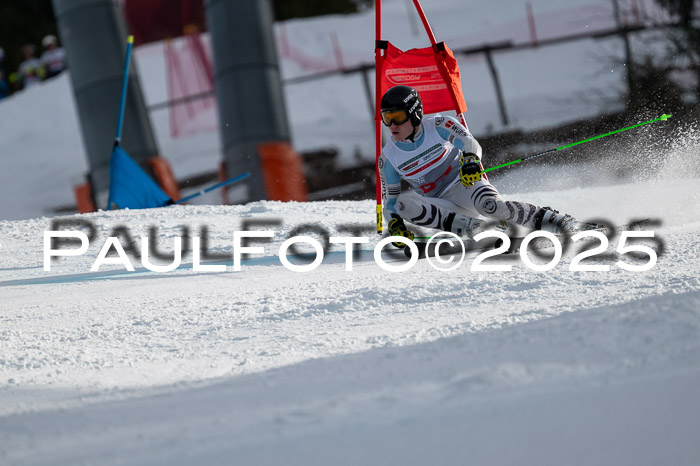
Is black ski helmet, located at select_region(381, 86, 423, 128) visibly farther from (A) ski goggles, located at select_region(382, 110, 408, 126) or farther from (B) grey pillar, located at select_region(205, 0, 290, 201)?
(B) grey pillar, located at select_region(205, 0, 290, 201)

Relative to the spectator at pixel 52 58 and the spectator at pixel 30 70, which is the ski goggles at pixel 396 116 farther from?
the spectator at pixel 30 70

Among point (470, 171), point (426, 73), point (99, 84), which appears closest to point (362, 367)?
point (470, 171)

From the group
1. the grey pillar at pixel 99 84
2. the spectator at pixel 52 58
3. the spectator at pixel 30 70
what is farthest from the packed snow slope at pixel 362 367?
the spectator at pixel 30 70

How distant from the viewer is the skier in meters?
4.96

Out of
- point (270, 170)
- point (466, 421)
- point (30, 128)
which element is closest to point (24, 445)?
point (466, 421)

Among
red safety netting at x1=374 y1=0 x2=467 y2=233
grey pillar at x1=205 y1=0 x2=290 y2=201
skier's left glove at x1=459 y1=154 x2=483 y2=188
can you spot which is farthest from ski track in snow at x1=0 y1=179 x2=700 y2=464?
grey pillar at x1=205 y1=0 x2=290 y2=201

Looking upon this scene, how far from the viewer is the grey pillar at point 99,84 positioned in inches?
426

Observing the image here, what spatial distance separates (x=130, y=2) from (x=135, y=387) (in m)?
16.4

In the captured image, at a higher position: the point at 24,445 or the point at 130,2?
the point at 130,2

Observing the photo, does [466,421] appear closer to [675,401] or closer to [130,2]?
[675,401]

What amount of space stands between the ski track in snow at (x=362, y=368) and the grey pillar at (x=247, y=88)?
5.94 meters

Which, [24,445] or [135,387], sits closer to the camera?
[24,445]

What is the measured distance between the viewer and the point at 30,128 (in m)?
19.1

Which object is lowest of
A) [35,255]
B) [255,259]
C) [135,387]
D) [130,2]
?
[135,387]
